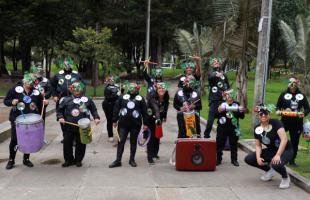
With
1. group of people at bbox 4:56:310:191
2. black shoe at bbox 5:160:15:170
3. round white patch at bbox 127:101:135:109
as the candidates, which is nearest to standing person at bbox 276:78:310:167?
group of people at bbox 4:56:310:191

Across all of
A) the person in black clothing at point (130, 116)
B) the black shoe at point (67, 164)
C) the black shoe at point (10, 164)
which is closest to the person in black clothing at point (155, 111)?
the person in black clothing at point (130, 116)

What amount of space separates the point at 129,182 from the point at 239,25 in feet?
27.9

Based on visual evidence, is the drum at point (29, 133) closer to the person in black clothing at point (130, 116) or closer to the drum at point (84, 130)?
the drum at point (84, 130)

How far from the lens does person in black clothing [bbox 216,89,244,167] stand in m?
9.06

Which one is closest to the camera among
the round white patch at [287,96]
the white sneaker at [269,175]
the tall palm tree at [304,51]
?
the white sneaker at [269,175]

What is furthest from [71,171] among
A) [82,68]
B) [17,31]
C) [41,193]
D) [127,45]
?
[127,45]

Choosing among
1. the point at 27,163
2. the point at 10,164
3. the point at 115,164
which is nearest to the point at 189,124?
the point at 115,164

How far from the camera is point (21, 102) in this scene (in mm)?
8781

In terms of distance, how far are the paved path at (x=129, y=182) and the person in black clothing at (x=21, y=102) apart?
10.2 inches

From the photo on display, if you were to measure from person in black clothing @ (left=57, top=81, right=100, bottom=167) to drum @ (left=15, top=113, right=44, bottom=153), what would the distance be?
21.5 inches

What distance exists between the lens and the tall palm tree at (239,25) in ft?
48.3

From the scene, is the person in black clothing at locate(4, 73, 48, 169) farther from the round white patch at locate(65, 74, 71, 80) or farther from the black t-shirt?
the black t-shirt

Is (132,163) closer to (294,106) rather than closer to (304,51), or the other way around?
(294,106)

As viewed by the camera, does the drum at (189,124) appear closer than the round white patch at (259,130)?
No
